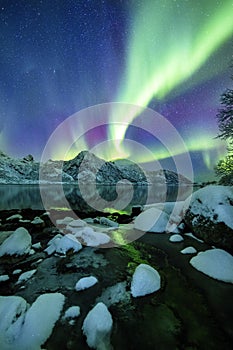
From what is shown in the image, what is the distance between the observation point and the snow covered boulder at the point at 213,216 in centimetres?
755

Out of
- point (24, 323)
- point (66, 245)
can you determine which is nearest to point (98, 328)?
point (24, 323)

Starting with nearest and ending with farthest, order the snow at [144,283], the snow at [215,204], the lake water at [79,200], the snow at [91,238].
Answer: the snow at [144,283] → the snow at [215,204] → the snow at [91,238] → the lake water at [79,200]

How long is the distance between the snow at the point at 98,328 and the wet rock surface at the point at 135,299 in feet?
0.36

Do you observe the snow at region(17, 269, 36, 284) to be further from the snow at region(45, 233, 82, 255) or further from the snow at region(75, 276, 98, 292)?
the snow at region(75, 276, 98, 292)

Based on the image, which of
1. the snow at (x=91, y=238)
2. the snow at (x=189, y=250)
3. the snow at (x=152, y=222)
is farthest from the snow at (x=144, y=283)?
the snow at (x=152, y=222)

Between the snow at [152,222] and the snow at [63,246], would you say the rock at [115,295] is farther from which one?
the snow at [152,222]

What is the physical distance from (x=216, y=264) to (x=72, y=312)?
4.75 meters

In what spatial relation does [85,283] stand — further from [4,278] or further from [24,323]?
[4,278]

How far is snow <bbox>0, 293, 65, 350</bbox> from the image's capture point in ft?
11.0

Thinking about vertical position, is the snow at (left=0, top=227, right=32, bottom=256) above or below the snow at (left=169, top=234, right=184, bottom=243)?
above

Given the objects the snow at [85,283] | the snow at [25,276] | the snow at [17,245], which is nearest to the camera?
the snow at [85,283]

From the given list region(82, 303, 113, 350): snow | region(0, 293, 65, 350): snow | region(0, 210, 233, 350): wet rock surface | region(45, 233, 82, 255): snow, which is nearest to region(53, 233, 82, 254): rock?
region(45, 233, 82, 255): snow

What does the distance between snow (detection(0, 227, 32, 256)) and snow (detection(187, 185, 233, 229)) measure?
831cm

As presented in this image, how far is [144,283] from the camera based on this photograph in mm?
5035
